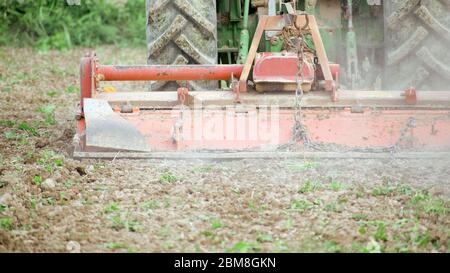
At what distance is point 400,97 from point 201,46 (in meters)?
1.48

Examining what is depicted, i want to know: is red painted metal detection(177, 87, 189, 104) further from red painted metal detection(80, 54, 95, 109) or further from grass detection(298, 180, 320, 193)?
grass detection(298, 180, 320, 193)

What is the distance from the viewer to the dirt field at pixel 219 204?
4332 millimetres

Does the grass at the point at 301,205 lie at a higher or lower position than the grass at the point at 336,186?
lower

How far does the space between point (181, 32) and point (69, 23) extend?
7.43 meters

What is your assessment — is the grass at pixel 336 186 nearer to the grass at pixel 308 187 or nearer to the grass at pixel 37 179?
the grass at pixel 308 187

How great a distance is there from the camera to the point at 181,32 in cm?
678

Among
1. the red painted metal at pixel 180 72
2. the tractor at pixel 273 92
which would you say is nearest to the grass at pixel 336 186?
the tractor at pixel 273 92

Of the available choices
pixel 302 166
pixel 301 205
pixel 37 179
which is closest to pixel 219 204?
pixel 301 205

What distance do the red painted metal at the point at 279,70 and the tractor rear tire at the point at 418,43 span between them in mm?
918

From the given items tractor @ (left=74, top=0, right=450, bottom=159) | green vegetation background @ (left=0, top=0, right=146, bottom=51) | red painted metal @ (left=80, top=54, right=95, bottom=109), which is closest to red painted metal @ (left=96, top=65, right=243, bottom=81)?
tractor @ (left=74, top=0, right=450, bottom=159)

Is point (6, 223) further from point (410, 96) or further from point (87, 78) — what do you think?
point (410, 96)

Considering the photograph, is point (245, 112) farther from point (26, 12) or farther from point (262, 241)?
point (26, 12)

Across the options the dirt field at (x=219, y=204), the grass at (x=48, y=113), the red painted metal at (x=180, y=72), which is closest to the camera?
the dirt field at (x=219, y=204)

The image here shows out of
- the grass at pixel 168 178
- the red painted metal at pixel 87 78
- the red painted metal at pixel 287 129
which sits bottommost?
the grass at pixel 168 178
